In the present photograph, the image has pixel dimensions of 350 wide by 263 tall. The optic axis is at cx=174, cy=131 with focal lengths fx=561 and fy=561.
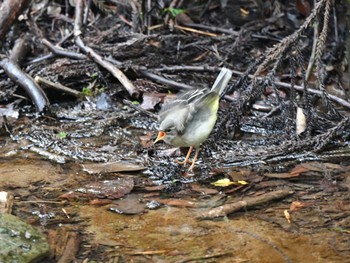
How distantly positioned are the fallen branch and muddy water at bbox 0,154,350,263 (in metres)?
0.07

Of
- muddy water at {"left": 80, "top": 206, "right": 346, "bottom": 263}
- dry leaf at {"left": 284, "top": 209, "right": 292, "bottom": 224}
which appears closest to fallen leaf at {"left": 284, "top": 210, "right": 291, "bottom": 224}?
dry leaf at {"left": 284, "top": 209, "right": 292, "bottom": 224}

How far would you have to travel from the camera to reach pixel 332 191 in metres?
4.71

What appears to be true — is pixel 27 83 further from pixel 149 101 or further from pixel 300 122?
pixel 300 122

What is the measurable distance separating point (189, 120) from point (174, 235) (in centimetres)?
138

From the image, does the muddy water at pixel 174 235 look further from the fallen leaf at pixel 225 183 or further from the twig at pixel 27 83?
the twig at pixel 27 83

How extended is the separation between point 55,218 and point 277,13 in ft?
17.3

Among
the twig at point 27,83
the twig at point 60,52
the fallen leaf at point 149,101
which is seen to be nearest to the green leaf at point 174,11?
the twig at point 60,52

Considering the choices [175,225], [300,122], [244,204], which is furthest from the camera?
[300,122]

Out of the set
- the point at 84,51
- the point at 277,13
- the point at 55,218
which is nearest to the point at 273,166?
the point at 55,218

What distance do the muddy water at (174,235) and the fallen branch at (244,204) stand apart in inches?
2.7

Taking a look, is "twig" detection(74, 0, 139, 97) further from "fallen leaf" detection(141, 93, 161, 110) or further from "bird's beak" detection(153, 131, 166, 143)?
"bird's beak" detection(153, 131, 166, 143)

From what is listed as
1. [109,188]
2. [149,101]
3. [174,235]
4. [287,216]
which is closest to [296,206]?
[287,216]

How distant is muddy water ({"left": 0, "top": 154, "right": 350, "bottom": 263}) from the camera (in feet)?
12.3

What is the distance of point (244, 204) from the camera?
4430 mm
